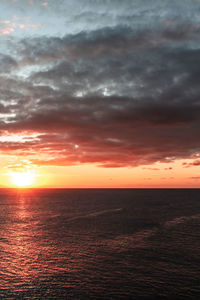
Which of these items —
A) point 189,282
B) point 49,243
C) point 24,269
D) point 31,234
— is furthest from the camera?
point 31,234

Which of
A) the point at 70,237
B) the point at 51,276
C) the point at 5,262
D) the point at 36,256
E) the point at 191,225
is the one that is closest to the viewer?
the point at 51,276

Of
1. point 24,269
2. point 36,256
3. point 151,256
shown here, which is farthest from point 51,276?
point 151,256

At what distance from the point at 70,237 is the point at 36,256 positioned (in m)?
21.2

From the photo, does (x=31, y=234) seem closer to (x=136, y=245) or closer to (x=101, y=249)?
(x=101, y=249)

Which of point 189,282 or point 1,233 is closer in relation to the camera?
point 189,282

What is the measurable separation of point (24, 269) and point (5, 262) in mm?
7474

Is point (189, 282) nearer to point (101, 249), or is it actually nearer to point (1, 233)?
point (101, 249)

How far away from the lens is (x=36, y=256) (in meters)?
65.7

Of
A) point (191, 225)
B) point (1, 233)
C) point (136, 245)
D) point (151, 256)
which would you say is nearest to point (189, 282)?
point (151, 256)

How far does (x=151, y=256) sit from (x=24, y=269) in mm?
31578

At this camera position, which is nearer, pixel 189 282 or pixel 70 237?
pixel 189 282

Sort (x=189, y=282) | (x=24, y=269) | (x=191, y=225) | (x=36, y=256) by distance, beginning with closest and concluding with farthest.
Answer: (x=189, y=282) → (x=24, y=269) → (x=36, y=256) → (x=191, y=225)

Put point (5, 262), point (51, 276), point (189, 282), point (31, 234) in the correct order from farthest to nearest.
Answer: point (31, 234)
point (5, 262)
point (51, 276)
point (189, 282)

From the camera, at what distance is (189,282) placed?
48438 mm
